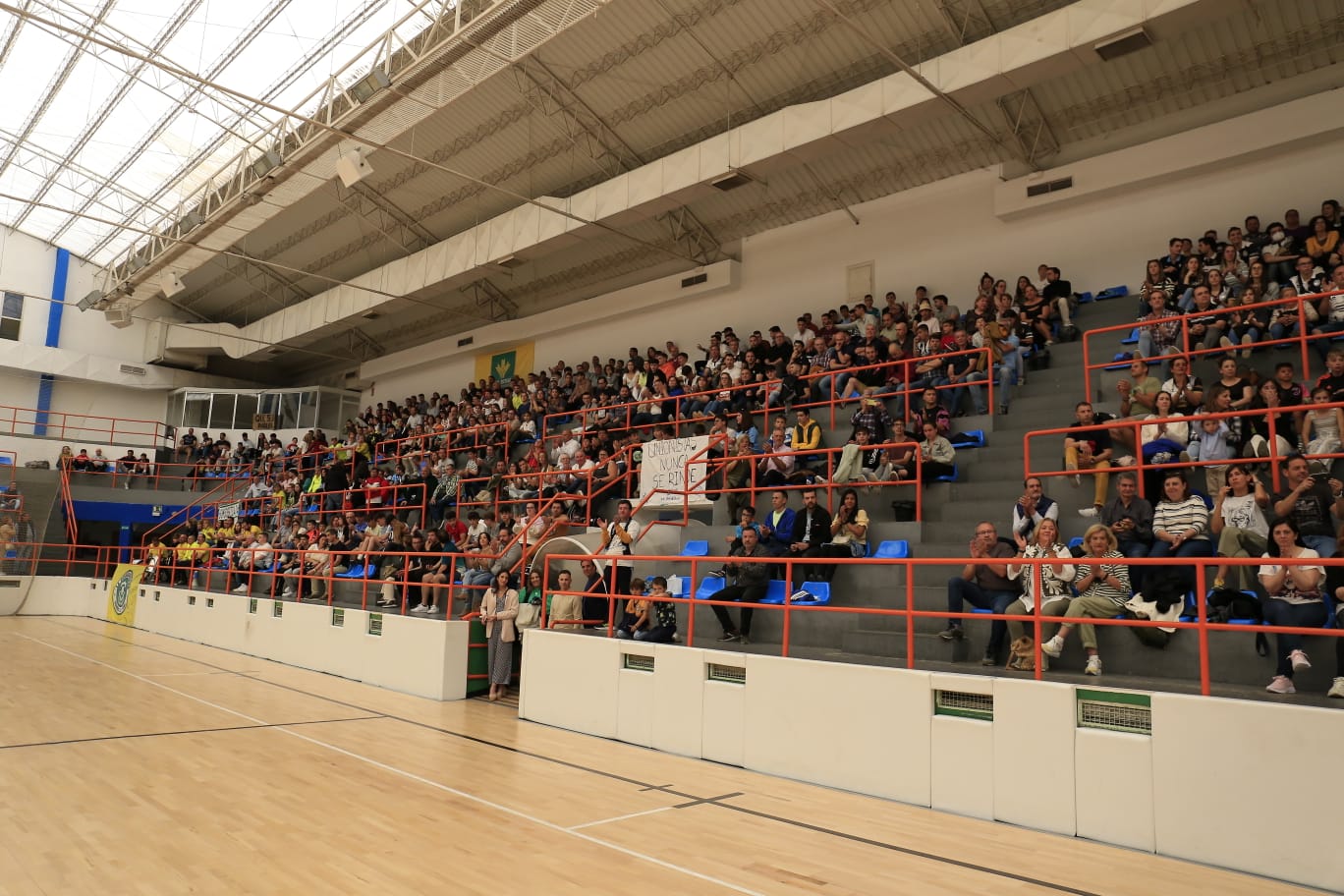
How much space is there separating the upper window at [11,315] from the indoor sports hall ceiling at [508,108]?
15.7 ft

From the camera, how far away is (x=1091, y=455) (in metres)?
8.41

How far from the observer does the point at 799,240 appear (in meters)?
16.8

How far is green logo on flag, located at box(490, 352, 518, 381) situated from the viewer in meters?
23.1

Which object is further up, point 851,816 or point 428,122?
point 428,122

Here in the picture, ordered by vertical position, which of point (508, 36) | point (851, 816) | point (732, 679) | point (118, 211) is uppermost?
point (118, 211)

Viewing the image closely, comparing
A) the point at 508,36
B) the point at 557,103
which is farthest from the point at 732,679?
the point at 557,103

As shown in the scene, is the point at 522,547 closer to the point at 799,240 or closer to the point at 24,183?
the point at 799,240

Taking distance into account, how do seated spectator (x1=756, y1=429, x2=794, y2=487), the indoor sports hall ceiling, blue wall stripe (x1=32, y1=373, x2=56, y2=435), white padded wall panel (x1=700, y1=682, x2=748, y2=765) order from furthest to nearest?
1. blue wall stripe (x1=32, y1=373, x2=56, y2=435)
2. the indoor sports hall ceiling
3. seated spectator (x1=756, y1=429, x2=794, y2=487)
4. white padded wall panel (x1=700, y1=682, x2=748, y2=765)

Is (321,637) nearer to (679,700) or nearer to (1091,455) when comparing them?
(679,700)

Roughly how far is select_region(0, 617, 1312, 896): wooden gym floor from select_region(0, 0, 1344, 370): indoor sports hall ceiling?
26.3 feet

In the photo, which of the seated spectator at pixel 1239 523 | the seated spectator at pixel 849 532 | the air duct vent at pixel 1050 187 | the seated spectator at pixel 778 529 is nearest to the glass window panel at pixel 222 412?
the seated spectator at pixel 778 529

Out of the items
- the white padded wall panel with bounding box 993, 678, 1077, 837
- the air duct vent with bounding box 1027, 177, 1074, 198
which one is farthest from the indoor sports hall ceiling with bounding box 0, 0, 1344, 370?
the white padded wall panel with bounding box 993, 678, 1077, 837

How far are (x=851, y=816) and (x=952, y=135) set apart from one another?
1142 cm

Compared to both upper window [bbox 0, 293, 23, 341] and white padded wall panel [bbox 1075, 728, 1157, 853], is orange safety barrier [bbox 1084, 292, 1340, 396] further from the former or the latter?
upper window [bbox 0, 293, 23, 341]
